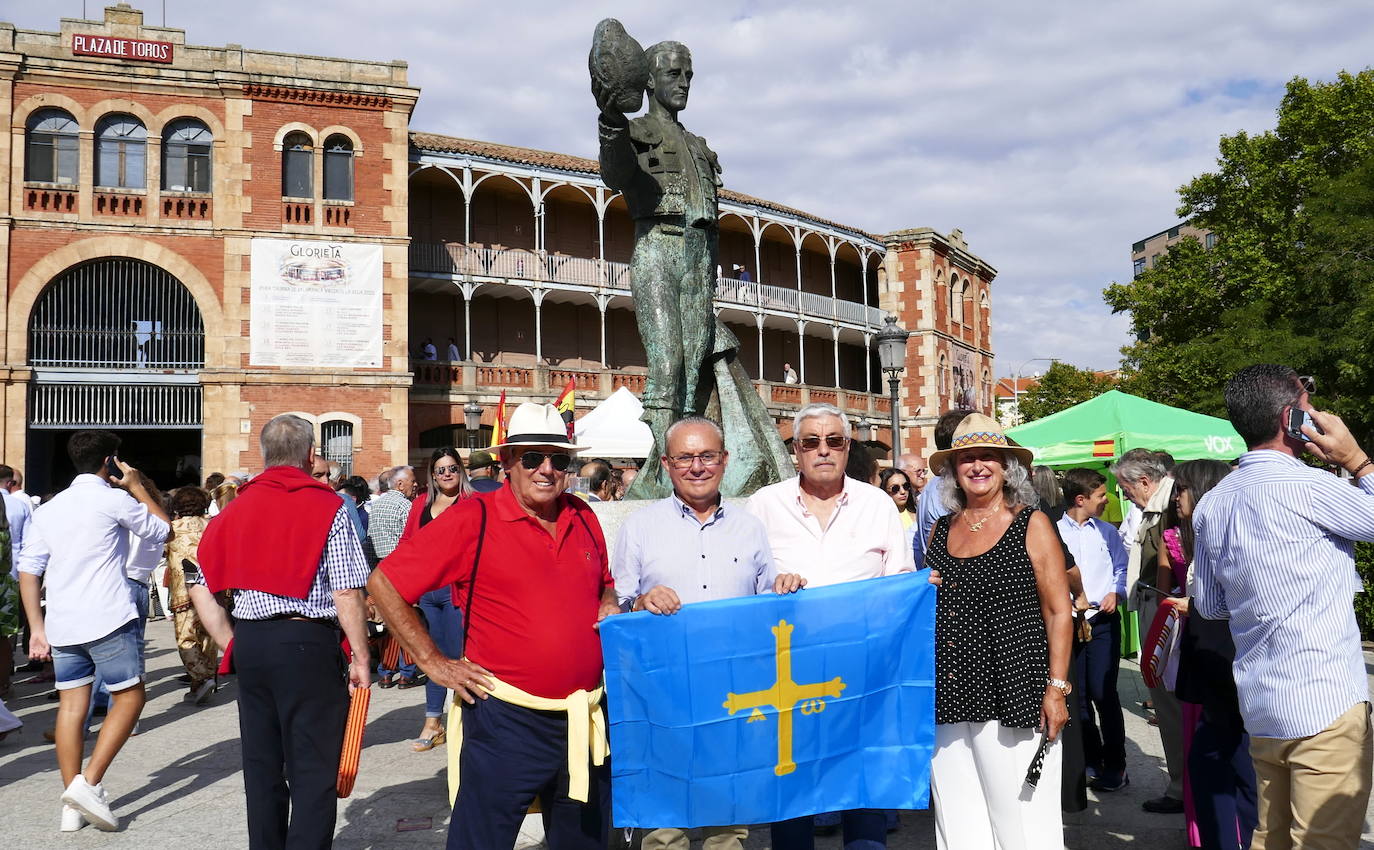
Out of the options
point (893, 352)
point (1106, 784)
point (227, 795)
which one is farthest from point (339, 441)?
point (1106, 784)

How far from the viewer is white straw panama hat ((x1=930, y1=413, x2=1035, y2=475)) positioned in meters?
3.50

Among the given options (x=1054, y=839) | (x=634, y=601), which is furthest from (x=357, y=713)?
(x=1054, y=839)

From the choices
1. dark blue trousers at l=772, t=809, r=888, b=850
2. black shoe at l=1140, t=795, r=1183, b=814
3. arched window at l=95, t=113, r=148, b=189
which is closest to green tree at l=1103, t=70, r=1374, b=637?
black shoe at l=1140, t=795, r=1183, b=814

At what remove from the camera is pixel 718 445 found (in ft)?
11.4

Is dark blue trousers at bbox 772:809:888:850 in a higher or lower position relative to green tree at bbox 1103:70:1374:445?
lower

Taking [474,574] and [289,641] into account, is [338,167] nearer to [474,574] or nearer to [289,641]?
[289,641]

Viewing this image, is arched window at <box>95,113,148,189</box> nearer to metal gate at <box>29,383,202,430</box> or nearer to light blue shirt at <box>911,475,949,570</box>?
metal gate at <box>29,383,202,430</box>

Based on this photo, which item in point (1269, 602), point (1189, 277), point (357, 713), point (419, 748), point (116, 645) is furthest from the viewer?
point (1189, 277)

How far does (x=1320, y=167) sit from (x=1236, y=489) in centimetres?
2695

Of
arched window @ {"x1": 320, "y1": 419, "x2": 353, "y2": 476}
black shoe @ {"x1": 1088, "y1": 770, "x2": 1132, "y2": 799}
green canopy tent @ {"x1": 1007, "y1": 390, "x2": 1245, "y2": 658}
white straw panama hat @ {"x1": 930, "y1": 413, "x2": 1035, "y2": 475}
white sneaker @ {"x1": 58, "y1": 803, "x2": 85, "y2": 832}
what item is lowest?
black shoe @ {"x1": 1088, "y1": 770, "x2": 1132, "y2": 799}

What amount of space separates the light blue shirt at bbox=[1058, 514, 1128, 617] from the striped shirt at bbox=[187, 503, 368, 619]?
376 centimetres

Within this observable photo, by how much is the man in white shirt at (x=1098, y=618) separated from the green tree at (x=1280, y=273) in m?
13.9

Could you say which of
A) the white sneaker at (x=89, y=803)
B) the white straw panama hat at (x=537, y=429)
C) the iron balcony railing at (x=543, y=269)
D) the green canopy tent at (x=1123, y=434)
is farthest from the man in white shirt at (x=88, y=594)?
the iron balcony railing at (x=543, y=269)

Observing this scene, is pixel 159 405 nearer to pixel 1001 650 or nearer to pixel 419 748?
pixel 419 748
